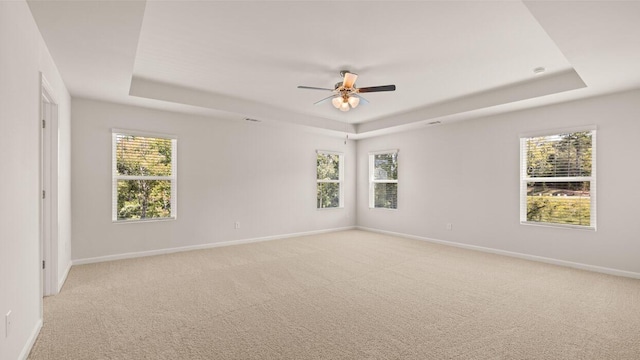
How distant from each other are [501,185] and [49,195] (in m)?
6.27

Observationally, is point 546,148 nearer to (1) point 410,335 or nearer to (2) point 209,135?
(1) point 410,335

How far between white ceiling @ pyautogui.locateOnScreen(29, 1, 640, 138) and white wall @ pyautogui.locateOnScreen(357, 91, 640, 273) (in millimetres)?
417

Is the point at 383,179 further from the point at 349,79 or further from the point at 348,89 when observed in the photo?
the point at 349,79

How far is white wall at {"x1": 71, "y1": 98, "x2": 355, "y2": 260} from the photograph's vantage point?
14.7 feet

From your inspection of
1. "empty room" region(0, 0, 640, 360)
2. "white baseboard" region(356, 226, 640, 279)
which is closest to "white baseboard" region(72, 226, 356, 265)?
"empty room" region(0, 0, 640, 360)

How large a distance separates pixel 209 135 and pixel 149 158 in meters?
1.06

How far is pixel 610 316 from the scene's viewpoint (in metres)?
2.76

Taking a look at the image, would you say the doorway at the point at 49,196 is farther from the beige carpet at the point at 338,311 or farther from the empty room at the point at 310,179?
the beige carpet at the point at 338,311

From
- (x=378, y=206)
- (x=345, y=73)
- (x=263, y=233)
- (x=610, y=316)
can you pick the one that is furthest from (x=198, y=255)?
(x=610, y=316)

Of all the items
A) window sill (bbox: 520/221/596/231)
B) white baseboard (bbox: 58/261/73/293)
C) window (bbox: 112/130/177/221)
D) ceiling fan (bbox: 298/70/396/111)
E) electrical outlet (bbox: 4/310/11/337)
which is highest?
ceiling fan (bbox: 298/70/396/111)

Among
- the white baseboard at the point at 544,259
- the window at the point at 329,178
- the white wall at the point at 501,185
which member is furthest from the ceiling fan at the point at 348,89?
the white baseboard at the point at 544,259

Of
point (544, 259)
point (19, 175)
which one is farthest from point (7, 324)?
point (544, 259)

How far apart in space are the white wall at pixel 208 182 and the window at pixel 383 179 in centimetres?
61

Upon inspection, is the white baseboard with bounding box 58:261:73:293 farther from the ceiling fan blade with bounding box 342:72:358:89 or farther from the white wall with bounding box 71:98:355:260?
the ceiling fan blade with bounding box 342:72:358:89
